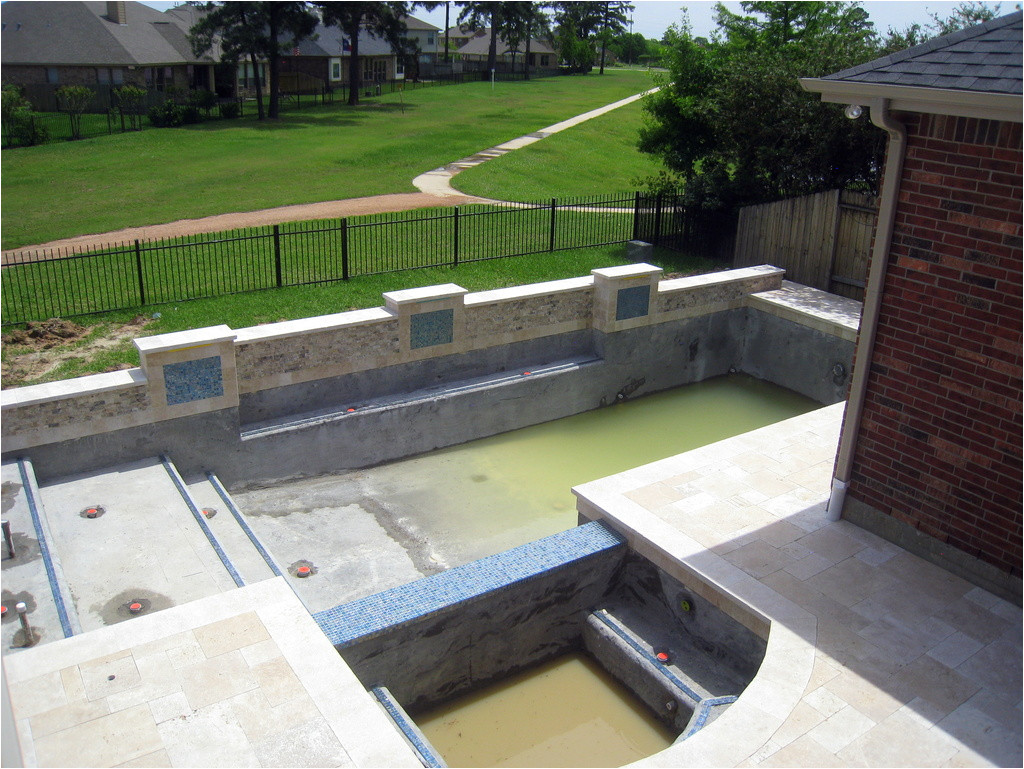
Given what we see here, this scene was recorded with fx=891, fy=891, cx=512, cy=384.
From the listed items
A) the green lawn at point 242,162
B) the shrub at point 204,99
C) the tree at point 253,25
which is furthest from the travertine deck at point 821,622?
the shrub at point 204,99

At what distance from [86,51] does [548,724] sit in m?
43.3

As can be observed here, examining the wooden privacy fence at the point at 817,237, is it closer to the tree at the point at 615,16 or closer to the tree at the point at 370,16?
the tree at the point at 370,16

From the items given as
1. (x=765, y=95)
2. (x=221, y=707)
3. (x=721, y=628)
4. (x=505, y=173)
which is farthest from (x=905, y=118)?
(x=505, y=173)

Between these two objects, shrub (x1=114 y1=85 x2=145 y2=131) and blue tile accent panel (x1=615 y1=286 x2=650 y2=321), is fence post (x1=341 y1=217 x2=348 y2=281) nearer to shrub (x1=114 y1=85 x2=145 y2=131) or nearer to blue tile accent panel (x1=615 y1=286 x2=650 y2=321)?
blue tile accent panel (x1=615 y1=286 x2=650 y2=321)

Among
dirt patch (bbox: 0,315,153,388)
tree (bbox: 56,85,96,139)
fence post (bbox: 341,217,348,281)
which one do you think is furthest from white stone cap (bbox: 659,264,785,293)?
tree (bbox: 56,85,96,139)

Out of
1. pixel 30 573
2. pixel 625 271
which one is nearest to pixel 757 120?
pixel 625 271

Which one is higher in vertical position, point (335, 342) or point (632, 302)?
point (632, 302)

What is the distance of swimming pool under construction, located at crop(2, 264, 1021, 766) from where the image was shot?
18.7 feet

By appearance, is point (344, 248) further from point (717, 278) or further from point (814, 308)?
point (814, 308)

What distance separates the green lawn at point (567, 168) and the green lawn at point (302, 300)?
449 centimetres

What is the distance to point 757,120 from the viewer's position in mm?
16281

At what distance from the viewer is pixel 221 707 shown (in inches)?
221

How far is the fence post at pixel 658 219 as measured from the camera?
667 inches

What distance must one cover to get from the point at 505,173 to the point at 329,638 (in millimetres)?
20931
